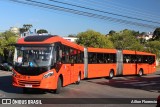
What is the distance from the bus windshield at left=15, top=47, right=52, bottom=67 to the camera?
16906 mm

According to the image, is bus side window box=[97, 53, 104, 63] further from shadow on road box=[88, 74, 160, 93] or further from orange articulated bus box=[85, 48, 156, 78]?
shadow on road box=[88, 74, 160, 93]

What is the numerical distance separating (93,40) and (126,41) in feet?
43.7

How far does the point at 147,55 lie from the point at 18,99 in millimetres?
26118

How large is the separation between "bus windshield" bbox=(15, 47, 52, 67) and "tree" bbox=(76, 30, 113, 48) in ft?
175

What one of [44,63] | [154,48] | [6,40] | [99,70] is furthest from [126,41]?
[44,63]

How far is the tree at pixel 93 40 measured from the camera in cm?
7112

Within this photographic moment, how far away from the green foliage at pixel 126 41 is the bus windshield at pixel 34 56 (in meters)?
62.5

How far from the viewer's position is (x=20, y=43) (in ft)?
58.2

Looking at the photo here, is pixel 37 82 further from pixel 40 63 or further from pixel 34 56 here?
pixel 34 56

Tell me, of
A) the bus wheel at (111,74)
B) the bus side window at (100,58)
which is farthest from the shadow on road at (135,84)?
the bus wheel at (111,74)

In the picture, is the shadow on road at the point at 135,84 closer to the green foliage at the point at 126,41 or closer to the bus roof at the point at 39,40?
the bus roof at the point at 39,40

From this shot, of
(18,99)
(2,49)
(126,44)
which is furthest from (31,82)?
(126,44)

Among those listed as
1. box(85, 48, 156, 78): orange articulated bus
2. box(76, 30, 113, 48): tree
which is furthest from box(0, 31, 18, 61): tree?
box(85, 48, 156, 78): orange articulated bus

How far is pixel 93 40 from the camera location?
72.4m
